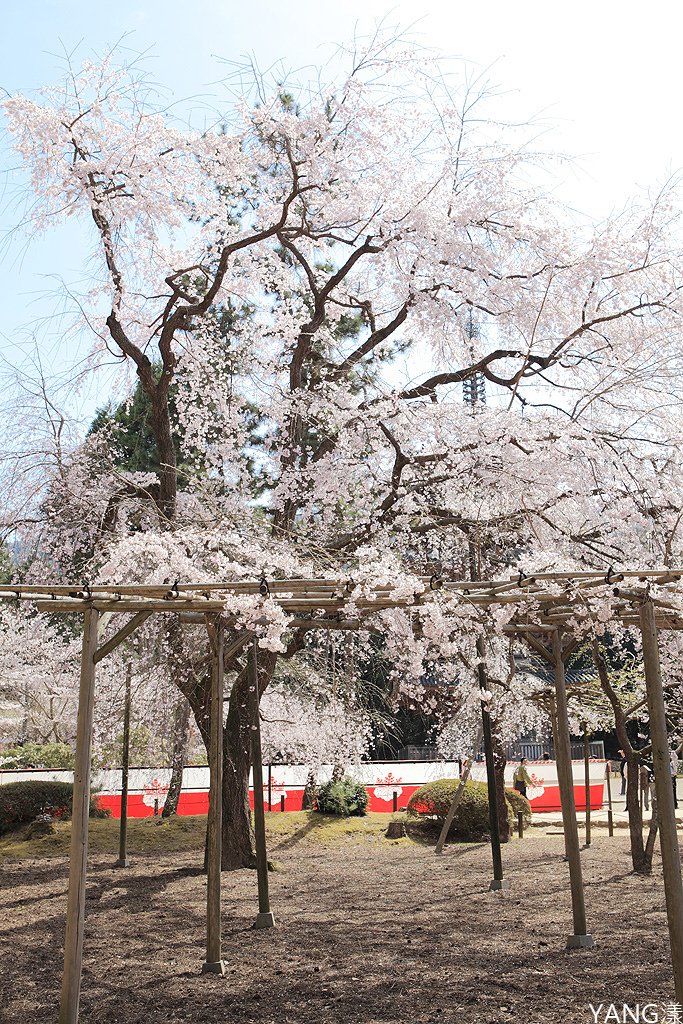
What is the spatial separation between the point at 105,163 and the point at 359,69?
2.90 metres

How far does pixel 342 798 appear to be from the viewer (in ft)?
46.9

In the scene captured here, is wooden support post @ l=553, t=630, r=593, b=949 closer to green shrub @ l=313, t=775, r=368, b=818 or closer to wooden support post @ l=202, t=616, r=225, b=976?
wooden support post @ l=202, t=616, r=225, b=976

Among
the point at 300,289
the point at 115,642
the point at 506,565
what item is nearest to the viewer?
the point at 115,642

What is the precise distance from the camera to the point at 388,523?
30.0 ft

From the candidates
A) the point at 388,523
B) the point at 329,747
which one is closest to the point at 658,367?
the point at 388,523

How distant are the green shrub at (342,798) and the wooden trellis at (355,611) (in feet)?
27.8

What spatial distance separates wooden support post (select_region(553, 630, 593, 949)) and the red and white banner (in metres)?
8.37

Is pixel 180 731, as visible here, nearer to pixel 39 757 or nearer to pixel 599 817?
pixel 39 757

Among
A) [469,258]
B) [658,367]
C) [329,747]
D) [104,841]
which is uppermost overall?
[469,258]

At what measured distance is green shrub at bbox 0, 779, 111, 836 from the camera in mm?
12680

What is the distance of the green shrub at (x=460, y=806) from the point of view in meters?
12.7

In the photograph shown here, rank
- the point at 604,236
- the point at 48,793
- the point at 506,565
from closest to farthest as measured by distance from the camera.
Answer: the point at 604,236 < the point at 506,565 < the point at 48,793

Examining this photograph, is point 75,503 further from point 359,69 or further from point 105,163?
point 359,69

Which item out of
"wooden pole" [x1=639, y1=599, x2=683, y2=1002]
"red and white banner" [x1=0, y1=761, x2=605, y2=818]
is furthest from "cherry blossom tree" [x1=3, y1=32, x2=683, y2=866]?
"red and white banner" [x1=0, y1=761, x2=605, y2=818]
